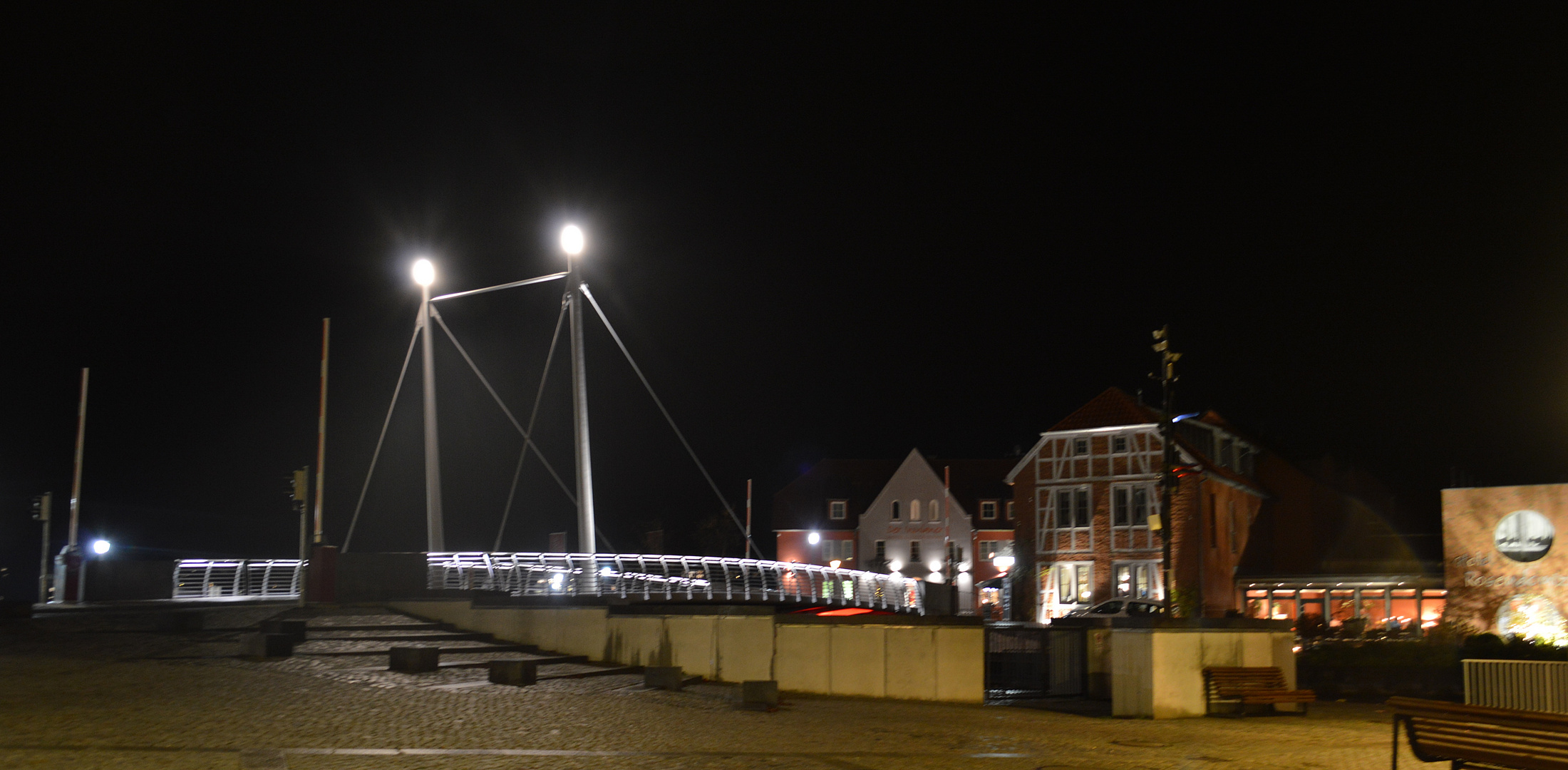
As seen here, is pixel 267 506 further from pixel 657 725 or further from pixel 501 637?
pixel 657 725

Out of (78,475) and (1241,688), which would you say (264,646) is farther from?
(78,475)

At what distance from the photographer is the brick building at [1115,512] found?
1692 inches

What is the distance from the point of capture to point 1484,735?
9.31 metres

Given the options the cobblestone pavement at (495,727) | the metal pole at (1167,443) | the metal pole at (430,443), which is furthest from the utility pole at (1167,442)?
the metal pole at (430,443)

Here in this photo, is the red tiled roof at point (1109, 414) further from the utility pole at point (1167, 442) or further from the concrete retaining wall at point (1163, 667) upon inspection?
the concrete retaining wall at point (1163, 667)

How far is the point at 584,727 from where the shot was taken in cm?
1239

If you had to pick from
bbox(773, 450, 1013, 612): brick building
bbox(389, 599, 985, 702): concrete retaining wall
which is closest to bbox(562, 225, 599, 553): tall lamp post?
bbox(389, 599, 985, 702): concrete retaining wall

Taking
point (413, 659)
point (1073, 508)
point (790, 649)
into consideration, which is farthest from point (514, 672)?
point (1073, 508)

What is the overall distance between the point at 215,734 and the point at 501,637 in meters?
9.53

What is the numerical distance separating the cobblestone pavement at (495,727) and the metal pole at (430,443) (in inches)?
428

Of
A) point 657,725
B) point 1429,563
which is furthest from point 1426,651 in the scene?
point 657,725

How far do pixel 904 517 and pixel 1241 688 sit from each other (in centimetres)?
4722

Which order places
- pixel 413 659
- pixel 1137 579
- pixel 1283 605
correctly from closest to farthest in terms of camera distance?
pixel 413 659, pixel 1283 605, pixel 1137 579

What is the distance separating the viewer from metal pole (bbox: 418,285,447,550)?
94.2 ft
